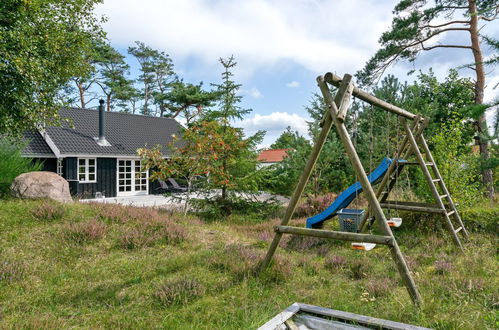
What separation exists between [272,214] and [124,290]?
728cm

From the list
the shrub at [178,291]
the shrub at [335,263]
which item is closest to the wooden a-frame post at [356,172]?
the shrub at [178,291]

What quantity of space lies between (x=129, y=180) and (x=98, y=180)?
1.70 m

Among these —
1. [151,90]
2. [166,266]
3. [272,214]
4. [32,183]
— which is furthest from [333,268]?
[151,90]

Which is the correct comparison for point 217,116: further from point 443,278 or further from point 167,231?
point 443,278

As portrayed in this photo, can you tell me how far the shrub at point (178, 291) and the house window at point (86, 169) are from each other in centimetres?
1323

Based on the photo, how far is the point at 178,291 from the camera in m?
3.96

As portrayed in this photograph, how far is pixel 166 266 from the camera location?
205 inches

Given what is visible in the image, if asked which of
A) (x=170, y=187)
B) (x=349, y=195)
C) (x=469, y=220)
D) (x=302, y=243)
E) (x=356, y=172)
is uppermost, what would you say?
(x=356, y=172)

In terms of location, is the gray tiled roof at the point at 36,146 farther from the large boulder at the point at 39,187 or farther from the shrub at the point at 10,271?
the shrub at the point at 10,271

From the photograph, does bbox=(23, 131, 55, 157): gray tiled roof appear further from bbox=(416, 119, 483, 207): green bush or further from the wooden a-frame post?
bbox=(416, 119, 483, 207): green bush

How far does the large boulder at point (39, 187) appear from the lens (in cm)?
873

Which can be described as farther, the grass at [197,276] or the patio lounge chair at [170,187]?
the patio lounge chair at [170,187]

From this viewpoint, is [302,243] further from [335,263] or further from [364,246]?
[364,246]

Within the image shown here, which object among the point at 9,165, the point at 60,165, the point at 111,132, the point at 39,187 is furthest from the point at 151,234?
the point at 111,132
